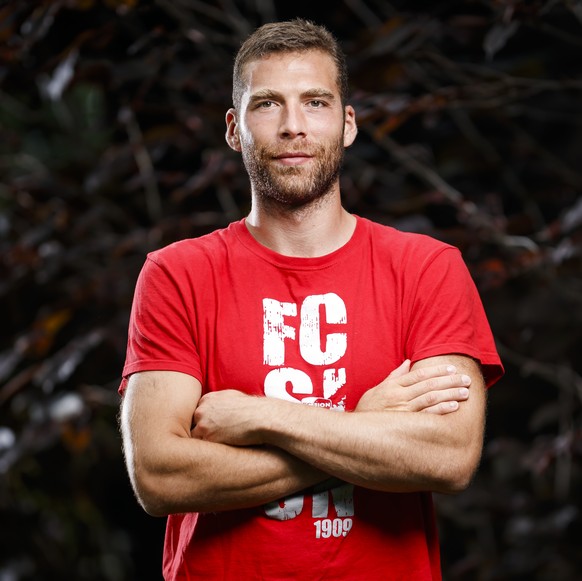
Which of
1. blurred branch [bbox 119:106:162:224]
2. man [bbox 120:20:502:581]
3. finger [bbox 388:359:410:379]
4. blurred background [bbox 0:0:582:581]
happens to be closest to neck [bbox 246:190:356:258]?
man [bbox 120:20:502:581]

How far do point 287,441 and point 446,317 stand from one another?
0.34 meters

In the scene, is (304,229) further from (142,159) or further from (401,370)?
(142,159)

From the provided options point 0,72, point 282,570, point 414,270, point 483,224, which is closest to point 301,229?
point 414,270

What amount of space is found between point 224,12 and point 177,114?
32 cm

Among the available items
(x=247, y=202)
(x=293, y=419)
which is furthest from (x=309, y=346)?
(x=247, y=202)

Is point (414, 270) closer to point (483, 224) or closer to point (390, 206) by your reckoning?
point (483, 224)

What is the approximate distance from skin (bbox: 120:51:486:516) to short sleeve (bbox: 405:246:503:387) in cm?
3

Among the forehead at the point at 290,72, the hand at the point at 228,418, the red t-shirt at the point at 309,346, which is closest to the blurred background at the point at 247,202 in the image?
the forehead at the point at 290,72

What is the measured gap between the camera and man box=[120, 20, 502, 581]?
4.90 feet

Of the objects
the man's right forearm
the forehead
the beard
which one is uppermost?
the forehead

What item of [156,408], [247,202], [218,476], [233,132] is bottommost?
[218,476]

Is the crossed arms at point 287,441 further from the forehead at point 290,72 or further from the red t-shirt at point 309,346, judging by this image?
the forehead at point 290,72

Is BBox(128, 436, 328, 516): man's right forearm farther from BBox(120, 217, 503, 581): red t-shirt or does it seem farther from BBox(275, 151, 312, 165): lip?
BBox(275, 151, 312, 165): lip

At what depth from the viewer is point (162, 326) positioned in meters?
1.58
